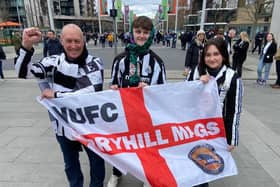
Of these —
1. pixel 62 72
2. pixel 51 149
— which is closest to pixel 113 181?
pixel 51 149

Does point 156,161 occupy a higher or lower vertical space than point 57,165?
higher

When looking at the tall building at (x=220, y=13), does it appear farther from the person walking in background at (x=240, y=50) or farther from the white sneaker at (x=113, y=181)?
the white sneaker at (x=113, y=181)

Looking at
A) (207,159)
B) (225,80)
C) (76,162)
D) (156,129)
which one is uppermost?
(225,80)

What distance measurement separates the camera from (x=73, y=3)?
76.5 meters

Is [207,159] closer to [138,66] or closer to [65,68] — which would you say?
[138,66]

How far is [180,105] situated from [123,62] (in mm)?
671

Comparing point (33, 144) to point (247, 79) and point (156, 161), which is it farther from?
point (247, 79)

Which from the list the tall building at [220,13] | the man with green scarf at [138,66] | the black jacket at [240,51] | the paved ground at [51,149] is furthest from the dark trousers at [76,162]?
the tall building at [220,13]

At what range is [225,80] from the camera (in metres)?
1.88

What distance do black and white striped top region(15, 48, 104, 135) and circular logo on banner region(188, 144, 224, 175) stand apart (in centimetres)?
108

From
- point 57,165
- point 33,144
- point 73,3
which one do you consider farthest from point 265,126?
point 73,3

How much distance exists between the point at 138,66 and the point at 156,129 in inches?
23.9

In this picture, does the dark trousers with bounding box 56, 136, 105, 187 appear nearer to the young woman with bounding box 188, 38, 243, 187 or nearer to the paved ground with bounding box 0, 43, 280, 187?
the paved ground with bounding box 0, 43, 280, 187

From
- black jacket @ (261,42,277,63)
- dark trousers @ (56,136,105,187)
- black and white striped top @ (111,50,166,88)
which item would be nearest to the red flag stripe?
black and white striped top @ (111,50,166,88)
